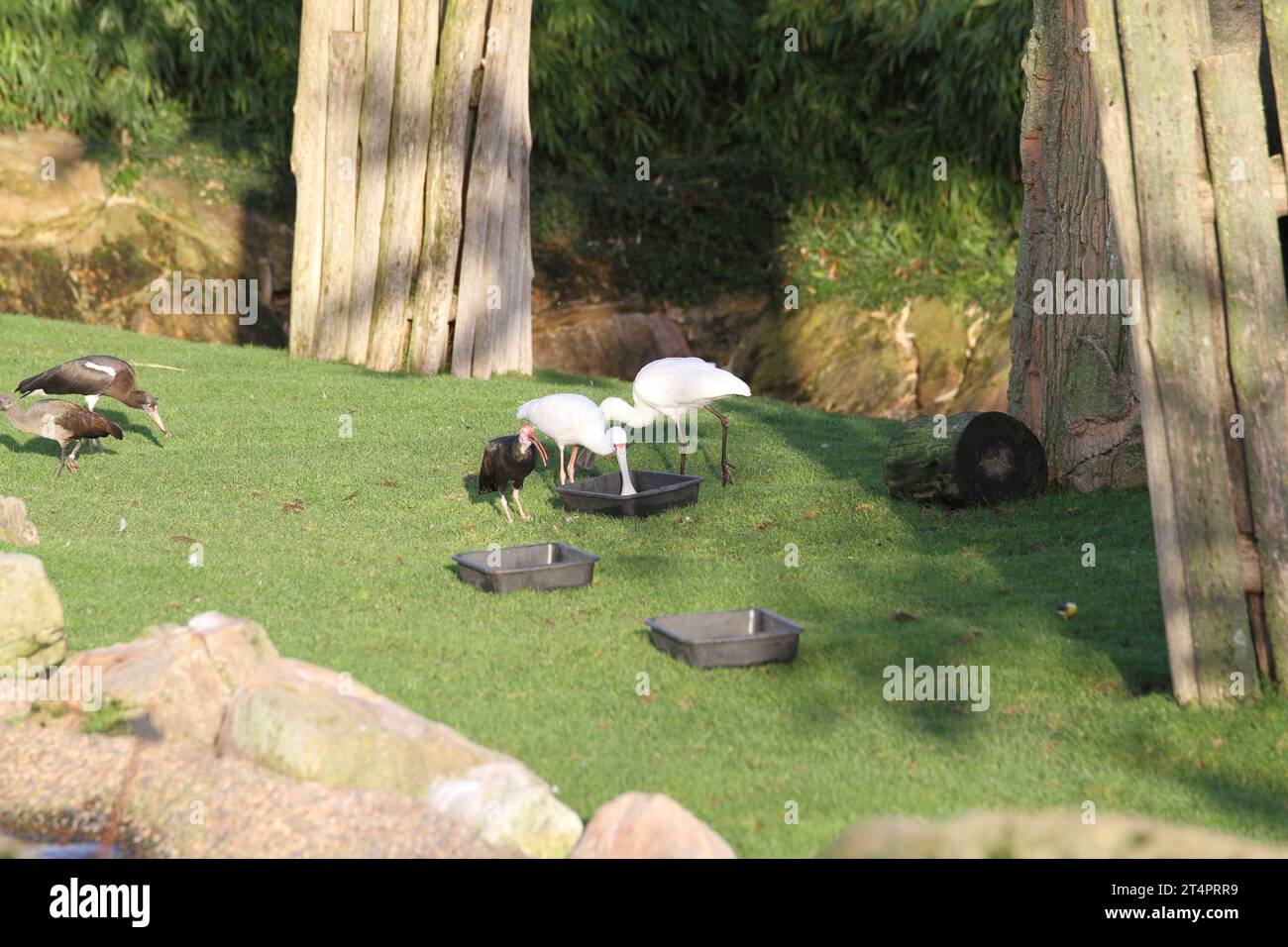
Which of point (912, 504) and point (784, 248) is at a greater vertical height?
point (784, 248)

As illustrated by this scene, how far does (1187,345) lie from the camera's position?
4914mm

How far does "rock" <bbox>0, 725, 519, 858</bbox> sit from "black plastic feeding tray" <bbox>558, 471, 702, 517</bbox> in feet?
11.7

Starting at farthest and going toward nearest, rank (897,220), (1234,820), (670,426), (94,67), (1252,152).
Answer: (897,220) → (94,67) → (670,426) → (1252,152) → (1234,820)

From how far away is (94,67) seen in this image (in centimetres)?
1521

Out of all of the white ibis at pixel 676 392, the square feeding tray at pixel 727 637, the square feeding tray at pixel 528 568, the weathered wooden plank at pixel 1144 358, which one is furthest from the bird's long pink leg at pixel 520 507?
the weathered wooden plank at pixel 1144 358

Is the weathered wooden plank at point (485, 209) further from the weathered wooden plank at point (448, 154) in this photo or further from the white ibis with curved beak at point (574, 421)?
the white ibis with curved beak at point (574, 421)

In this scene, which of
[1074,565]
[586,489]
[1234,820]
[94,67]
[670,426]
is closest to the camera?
[1234,820]

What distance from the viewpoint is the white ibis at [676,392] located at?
8078 mm

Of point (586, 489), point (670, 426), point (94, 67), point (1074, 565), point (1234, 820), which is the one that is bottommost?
point (1234, 820)

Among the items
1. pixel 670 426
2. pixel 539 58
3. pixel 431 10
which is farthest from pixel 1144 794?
pixel 539 58

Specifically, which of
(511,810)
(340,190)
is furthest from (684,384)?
(340,190)

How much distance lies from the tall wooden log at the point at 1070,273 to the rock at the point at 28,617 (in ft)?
17.9

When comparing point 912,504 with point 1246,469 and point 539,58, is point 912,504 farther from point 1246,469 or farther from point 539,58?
point 539,58

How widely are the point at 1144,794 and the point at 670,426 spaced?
5.51m
